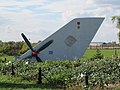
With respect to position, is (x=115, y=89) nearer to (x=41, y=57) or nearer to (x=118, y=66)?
(x=118, y=66)

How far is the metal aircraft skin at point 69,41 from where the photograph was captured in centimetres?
3094

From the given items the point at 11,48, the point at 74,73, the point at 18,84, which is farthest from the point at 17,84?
the point at 11,48

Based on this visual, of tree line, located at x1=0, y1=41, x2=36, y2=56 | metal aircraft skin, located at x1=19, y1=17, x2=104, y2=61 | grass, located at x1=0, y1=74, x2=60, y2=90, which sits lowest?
grass, located at x1=0, y1=74, x2=60, y2=90

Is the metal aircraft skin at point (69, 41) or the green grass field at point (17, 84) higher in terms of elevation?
the metal aircraft skin at point (69, 41)

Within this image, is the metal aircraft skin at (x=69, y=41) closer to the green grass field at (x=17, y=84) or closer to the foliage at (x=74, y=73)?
the foliage at (x=74, y=73)

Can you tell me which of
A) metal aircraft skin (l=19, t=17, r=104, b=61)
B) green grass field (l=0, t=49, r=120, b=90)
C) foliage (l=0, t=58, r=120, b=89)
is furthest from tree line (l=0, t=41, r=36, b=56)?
green grass field (l=0, t=49, r=120, b=90)

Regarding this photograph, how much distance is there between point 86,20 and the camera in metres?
31.0

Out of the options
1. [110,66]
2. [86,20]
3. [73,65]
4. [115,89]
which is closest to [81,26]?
[86,20]

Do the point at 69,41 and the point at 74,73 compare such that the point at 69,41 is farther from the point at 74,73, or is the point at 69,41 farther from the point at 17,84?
the point at 17,84

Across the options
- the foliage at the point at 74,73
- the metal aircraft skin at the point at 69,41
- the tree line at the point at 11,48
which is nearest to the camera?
the foliage at the point at 74,73

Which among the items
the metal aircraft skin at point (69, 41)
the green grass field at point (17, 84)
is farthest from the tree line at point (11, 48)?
the green grass field at point (17, 84)

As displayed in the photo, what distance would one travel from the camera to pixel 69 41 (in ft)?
103

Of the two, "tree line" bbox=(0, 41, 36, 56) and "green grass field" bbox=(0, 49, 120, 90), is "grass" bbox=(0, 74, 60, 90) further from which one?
"tree line" bbox=(0, 41, 36, 56)

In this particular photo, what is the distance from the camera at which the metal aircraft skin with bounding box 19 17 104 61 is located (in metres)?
30.9
